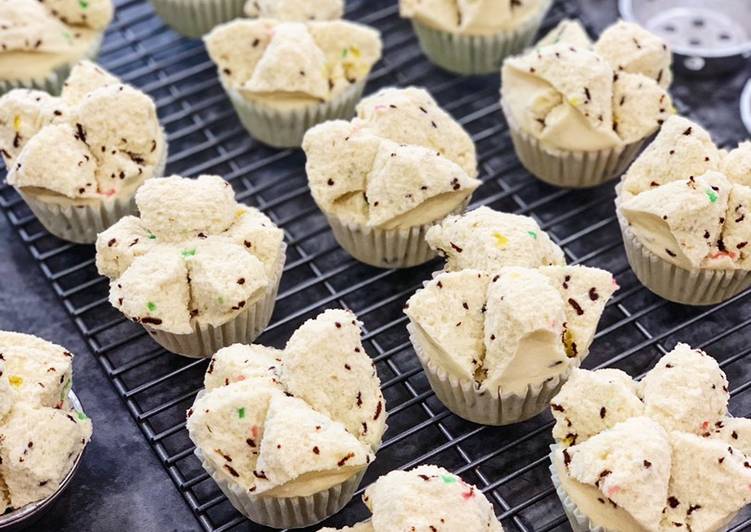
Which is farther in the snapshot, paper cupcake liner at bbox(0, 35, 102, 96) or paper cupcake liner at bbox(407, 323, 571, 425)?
paper cupcake liner at bbox(0, 35, 102, 96)

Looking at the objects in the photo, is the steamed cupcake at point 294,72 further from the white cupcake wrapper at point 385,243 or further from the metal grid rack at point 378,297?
the white cupcake wrapper at point 385,243

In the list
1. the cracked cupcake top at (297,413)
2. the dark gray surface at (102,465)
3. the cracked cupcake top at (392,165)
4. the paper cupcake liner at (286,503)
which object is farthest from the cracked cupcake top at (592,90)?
the dark gray surface at (102,465)

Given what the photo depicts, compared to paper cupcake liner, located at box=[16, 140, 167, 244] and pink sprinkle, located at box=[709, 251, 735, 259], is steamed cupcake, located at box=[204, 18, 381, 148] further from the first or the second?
pink sprinkle, located at box=[709, 251, 735, 259]

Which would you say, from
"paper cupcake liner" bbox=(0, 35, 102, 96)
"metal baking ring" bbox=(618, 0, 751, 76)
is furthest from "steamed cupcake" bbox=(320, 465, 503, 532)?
"metal baking ring" bbox=(618, 0, 751, 76)

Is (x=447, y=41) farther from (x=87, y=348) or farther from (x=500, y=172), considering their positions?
(x=87, y=348)

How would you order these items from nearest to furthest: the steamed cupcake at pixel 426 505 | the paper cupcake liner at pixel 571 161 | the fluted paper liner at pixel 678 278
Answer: the steamed cupcake at pixel 426 505
the fluted paper liner at pixel 678 278
the paper cupcake liner at pixel 571 161

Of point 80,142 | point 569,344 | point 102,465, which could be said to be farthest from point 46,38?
point 569,344
